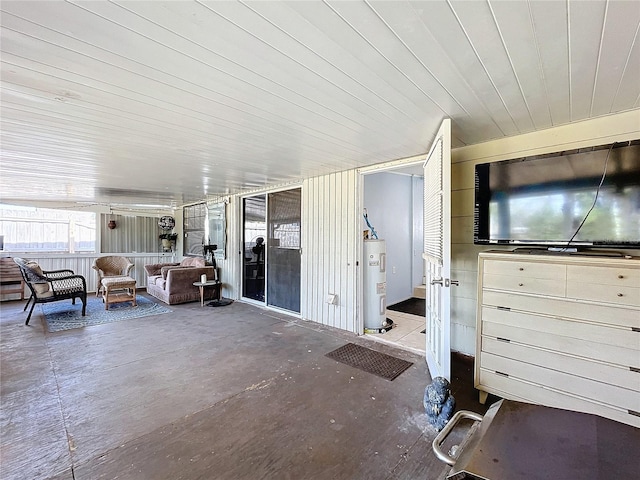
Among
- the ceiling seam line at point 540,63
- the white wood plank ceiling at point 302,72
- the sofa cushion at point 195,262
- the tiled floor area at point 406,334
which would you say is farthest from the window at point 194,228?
the ceiling seam line at point 540,63

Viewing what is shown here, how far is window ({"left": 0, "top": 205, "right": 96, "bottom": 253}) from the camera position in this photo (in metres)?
6.34

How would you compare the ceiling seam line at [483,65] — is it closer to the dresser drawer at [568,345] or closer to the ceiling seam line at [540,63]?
the ceiling seam line at [540,63]

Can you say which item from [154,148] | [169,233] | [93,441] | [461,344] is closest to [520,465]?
[93,441]

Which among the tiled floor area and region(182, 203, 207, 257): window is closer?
the tiled floor area

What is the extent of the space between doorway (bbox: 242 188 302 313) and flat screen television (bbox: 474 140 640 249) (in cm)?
292

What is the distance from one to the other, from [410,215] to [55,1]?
5.72m

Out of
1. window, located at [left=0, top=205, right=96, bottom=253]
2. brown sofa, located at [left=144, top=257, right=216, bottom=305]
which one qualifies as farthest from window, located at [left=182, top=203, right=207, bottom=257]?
window, located at [left=0, top=205, right=96, bottom=253]

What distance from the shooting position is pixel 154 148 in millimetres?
2922

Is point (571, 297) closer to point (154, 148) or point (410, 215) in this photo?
point (154, 148)

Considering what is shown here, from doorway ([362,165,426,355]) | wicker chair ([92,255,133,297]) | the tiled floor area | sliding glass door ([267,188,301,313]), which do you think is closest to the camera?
the tiled floor area

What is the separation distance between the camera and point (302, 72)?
1.57 m

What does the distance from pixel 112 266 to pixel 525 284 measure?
817 cm

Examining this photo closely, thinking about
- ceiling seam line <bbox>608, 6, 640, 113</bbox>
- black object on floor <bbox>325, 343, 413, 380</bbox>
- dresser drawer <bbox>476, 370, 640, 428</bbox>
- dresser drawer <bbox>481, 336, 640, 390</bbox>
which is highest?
ceiling seam line <bbox>608, 6, 640, 113</bbox>

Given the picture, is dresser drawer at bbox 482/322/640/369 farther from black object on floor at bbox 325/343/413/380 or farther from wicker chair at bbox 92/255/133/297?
wicker chair at bbox 92/255/133/297
